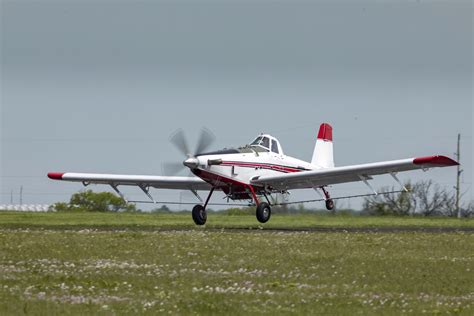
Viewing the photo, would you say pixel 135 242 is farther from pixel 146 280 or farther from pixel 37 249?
pixel 146 280

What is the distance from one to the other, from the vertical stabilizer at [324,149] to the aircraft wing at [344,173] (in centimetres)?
667

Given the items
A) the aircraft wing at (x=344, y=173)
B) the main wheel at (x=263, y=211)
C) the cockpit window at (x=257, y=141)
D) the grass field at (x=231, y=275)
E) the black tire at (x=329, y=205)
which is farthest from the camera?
the black tire at (x=329, y=205)

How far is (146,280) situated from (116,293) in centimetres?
155

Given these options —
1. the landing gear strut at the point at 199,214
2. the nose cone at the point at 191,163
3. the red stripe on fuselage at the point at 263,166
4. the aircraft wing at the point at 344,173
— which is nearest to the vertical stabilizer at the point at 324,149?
the red stripe on fuselage at the point at 263,166

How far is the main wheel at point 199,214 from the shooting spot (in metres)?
36.6

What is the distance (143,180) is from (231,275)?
77.1 ft

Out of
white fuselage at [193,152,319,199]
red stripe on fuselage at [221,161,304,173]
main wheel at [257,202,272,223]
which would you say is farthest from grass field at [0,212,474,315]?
main wheel at [257,202,272,223]

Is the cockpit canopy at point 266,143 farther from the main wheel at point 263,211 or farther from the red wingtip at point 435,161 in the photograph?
the red wingtip at point 435,161

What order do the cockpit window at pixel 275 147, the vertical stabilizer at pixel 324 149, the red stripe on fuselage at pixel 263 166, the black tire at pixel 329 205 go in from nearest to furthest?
the red stripe on fuselage at pixel 263 166 < the cockpit window at pixel 275 147 < the black tire at pixel 329 205 < the vertical stabilizer at pixel 324 149

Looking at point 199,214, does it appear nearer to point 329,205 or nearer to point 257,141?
point 257,141

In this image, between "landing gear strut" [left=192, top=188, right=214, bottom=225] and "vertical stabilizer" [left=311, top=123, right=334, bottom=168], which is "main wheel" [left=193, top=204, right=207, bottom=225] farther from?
"vertical stabilizer" [left=311, top=123, right=334, bottom=168]

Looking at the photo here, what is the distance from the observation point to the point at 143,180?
131ft

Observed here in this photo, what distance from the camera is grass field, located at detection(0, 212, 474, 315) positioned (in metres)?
13.3

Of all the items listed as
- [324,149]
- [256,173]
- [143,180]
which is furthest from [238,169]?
[324,149]
